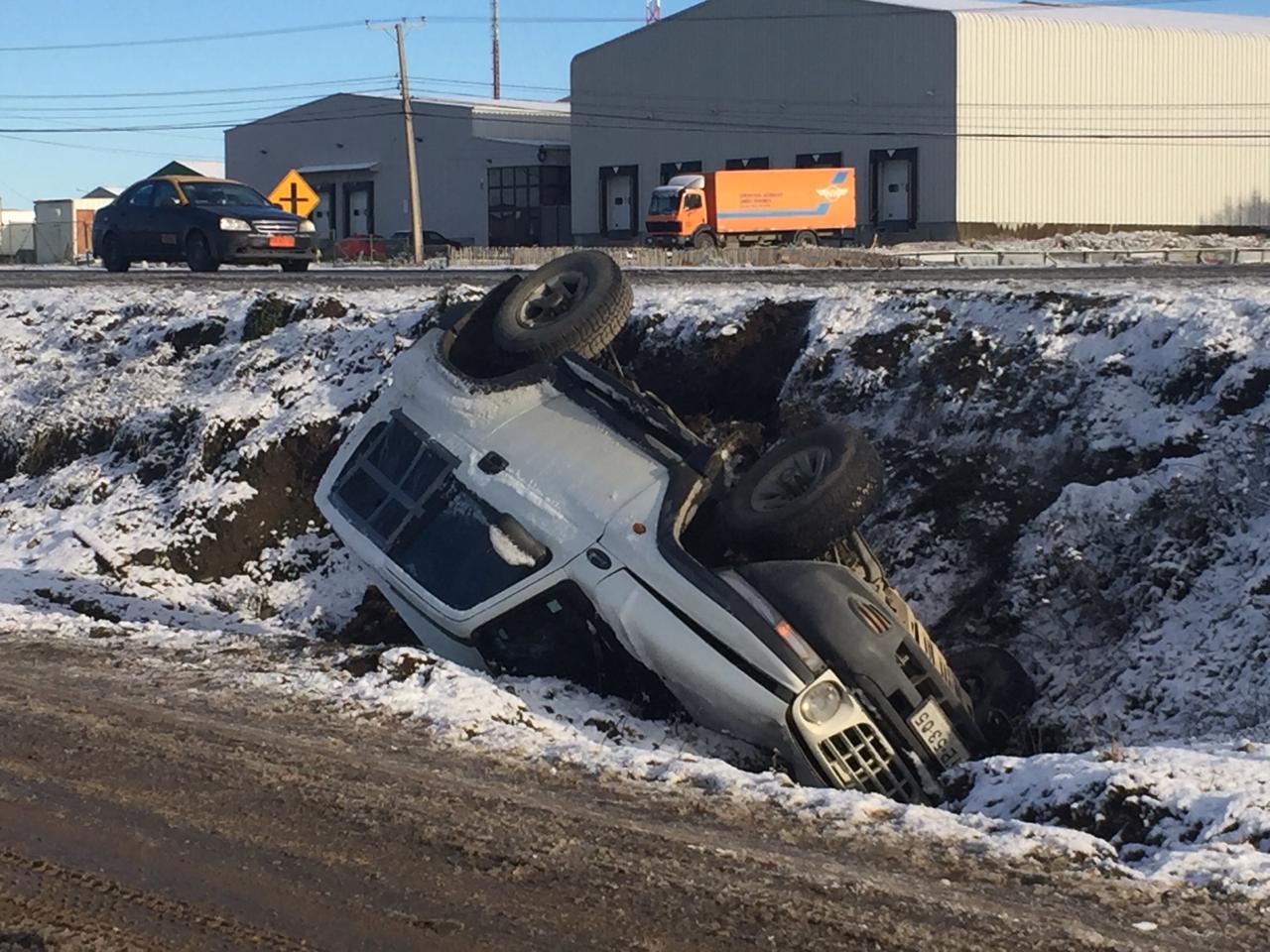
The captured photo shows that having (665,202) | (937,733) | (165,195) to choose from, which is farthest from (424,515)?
(665,202)

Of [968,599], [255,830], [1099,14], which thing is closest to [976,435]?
[968,599]

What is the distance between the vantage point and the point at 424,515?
8648 millimetres

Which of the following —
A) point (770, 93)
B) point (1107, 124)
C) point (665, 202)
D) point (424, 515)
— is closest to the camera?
point (424, 515)

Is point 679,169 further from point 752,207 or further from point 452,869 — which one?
point 452,869

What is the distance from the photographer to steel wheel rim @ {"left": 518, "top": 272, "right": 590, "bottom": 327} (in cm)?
966

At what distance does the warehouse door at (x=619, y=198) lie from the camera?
2452 inches

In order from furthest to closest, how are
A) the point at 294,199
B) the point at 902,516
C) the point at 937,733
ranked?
→ the point at 294,199 < the point at 902,516 < the point at 937,733

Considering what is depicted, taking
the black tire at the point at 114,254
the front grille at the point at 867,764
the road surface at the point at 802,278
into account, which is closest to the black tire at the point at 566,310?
the front grille at the point at 867,764

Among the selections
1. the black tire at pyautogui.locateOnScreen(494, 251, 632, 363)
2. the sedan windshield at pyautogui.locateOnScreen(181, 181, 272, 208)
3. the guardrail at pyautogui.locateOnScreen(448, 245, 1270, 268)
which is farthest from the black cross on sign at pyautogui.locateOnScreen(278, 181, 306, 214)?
the black tire at pyautogui.locateOnScreen(494, 251, 632, 363)

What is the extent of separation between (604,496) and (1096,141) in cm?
5117

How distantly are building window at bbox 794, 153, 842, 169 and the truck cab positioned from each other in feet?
32.1

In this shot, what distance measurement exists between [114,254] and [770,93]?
3696 centimetres

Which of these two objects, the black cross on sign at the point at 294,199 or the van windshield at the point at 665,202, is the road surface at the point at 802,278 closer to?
the black cross on sign at the point at 294,199

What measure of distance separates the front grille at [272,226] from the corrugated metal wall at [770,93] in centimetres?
3486
